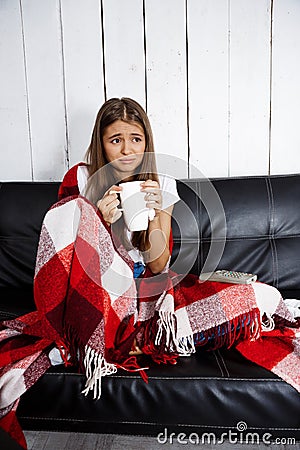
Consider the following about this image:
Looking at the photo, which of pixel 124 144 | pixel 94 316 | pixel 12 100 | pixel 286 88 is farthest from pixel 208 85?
pixel 94 316

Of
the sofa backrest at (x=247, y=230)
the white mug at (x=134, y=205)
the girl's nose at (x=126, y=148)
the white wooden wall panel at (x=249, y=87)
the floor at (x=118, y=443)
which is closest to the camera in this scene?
the white mug at (x=134, y=205)

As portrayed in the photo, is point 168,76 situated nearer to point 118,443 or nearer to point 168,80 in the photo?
point 168,80

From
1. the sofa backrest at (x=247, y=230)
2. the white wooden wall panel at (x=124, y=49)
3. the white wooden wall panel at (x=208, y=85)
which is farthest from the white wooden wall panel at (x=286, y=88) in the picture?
the white wooden wall panel at (x=124, y=49)

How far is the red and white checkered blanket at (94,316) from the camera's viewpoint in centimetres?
130

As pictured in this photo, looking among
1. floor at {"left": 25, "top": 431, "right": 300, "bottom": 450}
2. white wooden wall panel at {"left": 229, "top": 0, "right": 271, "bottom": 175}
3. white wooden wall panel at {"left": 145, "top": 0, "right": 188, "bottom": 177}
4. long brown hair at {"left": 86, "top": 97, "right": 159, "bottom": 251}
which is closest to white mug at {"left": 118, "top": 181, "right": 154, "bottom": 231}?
long brown hair at {"left": 86, "top": 97, "right": 159, "bottom": 251}

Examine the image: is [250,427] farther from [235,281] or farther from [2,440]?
[2,440]

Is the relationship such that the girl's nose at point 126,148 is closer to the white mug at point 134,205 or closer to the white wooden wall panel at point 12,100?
the white mug at point 134,205

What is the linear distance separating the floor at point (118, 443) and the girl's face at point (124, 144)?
83cm

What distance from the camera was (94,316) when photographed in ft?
4.36

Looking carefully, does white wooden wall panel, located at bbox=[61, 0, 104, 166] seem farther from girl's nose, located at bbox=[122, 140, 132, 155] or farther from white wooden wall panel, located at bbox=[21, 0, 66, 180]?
girl's nose, located at bbox=[122, 140, 132, 155]

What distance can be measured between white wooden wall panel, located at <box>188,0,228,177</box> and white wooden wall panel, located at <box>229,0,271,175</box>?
33mm

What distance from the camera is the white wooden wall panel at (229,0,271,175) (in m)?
2.04

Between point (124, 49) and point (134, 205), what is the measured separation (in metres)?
1.04

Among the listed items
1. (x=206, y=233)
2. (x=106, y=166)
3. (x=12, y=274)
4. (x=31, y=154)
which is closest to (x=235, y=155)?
(x=206, y=233)
